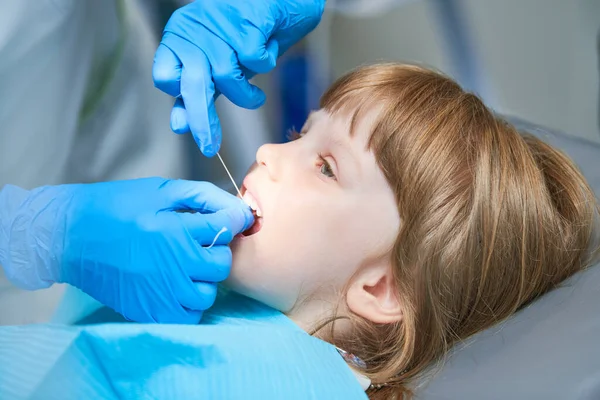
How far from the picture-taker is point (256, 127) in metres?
1.92

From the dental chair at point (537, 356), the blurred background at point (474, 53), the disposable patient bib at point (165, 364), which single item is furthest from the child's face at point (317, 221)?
the blurred background at point (474, 53)

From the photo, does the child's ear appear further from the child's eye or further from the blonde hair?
the child's eye

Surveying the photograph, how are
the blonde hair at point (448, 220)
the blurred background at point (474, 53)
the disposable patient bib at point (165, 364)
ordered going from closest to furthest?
the disposable patient bib at point (165, 364) → the blonde hair at point (448, 220) → the blurred background at point (474, 53)

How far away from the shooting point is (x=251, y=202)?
4.32 ft

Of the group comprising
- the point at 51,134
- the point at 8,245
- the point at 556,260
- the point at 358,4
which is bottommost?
the point at 556,260

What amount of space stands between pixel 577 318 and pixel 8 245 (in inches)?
39.3

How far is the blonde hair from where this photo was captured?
4.19ft

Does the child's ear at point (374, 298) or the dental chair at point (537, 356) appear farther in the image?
the child's ear at point (374, 298)

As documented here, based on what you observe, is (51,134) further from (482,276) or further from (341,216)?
(482,276)

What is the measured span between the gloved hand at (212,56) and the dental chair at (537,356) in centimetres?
59

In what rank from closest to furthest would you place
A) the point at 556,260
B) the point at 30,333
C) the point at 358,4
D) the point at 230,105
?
the point at 30,333
the point at 556,260
the point at 230,105
the point at 358,4

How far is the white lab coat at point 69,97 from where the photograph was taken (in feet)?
3.71

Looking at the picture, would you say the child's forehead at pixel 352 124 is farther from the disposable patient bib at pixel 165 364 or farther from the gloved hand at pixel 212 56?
the disposable patient bib at pixel 165 364

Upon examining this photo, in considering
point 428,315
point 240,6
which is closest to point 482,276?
point 428,315
